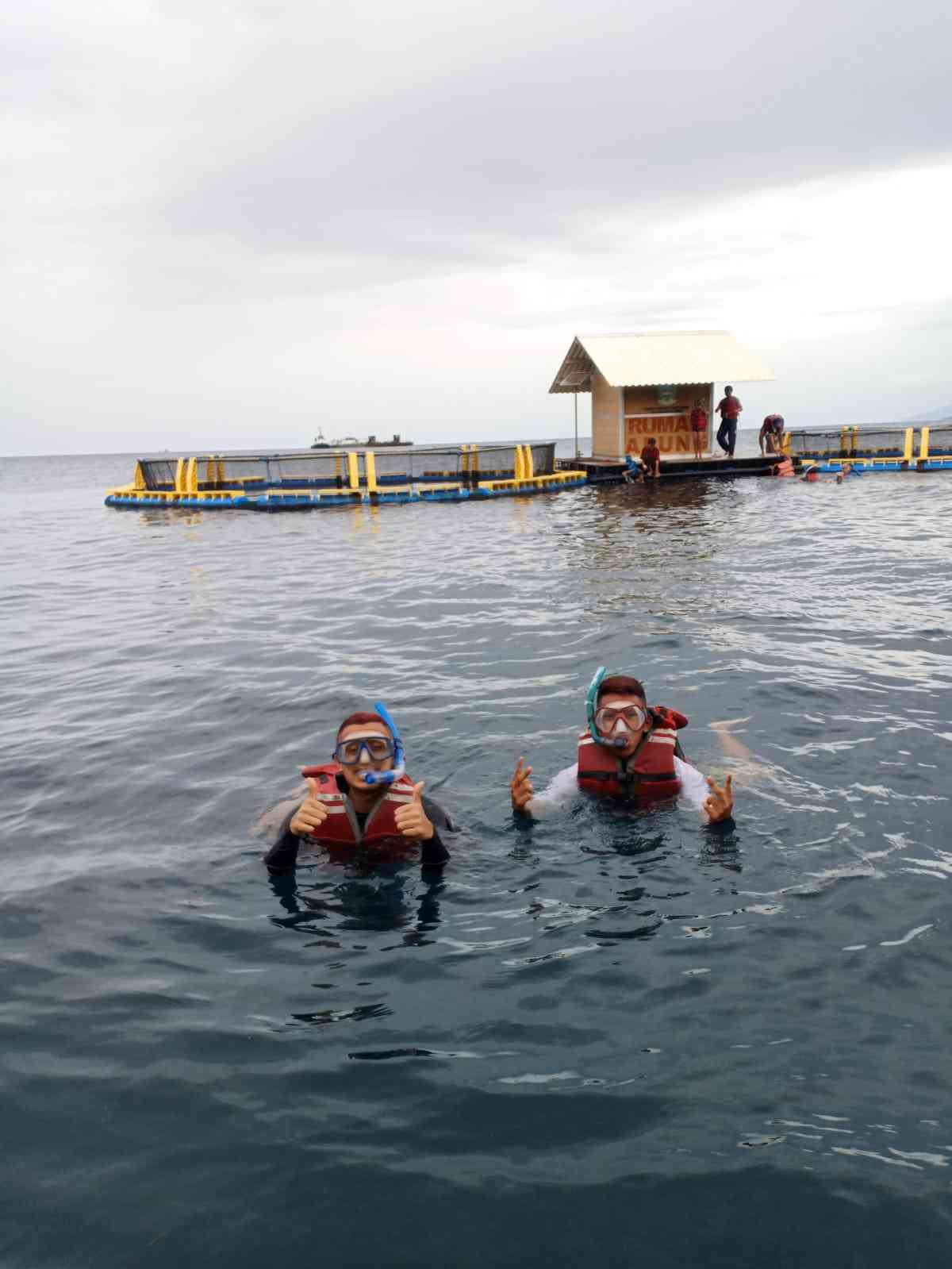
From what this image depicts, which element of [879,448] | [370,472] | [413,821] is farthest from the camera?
[879,448]

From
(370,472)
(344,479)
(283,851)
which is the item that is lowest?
(283,851)

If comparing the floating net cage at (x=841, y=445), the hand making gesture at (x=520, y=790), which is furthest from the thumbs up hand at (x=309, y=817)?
the floating net cage at (x=841, y=445)

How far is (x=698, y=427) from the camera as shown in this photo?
37.9 meters

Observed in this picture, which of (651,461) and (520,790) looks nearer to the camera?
(520,790)

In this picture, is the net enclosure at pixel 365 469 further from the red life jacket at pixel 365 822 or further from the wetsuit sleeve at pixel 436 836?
the red life jacket at pixel 365 822

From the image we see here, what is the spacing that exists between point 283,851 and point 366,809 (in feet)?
1.96

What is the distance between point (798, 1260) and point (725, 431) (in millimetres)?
36763

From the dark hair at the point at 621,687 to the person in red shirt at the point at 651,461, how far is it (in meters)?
29.5

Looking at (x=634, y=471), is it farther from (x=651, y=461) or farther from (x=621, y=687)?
(x=621, y=687)

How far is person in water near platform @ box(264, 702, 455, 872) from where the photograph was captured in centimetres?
569

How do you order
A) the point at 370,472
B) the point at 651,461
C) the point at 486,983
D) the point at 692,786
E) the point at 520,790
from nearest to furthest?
the point at 486,983 → the point at 520,790 → the point at 692,786 → the point at 370,472 → the point at 651,461

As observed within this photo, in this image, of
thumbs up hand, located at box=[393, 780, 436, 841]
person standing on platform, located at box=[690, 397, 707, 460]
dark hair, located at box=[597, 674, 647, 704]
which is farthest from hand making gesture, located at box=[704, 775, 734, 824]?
person standing on platform, located at box=[690, 397, 707, 460]

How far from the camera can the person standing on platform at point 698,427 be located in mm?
37656

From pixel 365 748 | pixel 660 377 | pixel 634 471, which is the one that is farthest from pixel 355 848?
pixel 660 377
